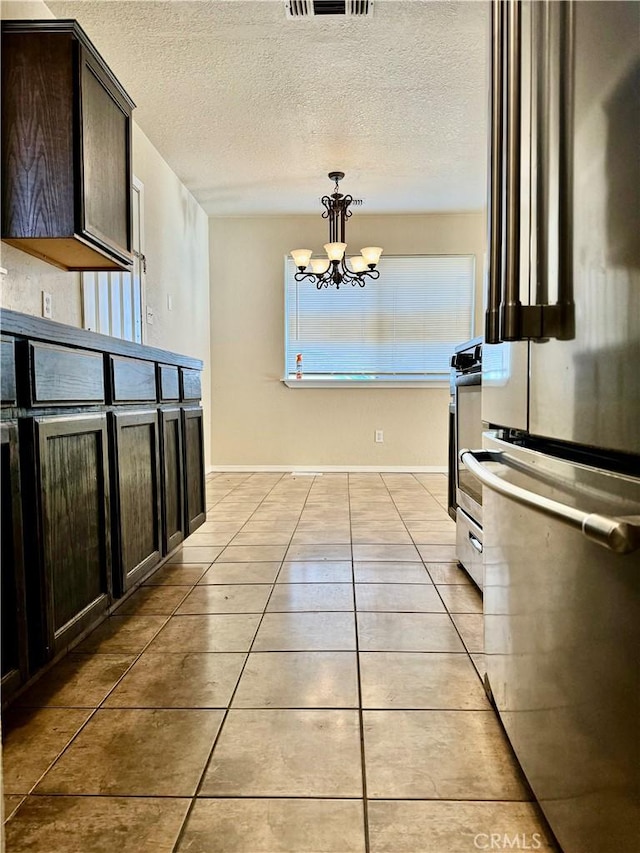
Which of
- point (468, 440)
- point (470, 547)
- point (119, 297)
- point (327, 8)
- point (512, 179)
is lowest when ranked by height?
point (470, 547)

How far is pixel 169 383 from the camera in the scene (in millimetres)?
2324

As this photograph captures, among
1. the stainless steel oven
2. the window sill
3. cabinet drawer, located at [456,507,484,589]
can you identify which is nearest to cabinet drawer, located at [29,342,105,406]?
the stainless steel oven

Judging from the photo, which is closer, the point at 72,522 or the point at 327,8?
the point at 72,522

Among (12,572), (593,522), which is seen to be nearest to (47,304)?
(12,572)

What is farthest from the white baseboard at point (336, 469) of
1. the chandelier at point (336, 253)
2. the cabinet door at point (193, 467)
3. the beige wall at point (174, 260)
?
the cabinet door at point (193, 467)

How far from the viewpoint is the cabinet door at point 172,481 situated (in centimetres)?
218

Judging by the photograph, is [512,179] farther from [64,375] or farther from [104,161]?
[104,161]

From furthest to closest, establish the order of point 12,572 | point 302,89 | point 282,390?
point 282,390 → point 302,89 → point 12,572

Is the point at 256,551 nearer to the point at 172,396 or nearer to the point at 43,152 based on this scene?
the point at 172,396

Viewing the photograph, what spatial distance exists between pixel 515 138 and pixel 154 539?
173 centimetres

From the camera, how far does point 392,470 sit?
559 cm

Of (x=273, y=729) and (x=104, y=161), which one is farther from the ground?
(x=104, y=161)

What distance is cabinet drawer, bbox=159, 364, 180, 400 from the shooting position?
2.23m

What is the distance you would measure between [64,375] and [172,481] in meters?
0.98
